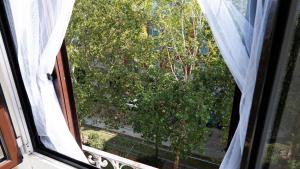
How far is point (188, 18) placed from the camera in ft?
14.4

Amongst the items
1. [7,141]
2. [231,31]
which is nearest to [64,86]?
[7,141]

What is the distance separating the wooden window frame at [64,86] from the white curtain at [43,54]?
57mm

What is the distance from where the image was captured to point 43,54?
1.21 metres

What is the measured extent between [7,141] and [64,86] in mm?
447

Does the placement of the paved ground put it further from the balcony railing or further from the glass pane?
the glass pane

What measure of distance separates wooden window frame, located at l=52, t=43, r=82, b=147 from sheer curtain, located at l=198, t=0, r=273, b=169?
93 cm

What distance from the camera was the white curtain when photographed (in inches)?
44.4

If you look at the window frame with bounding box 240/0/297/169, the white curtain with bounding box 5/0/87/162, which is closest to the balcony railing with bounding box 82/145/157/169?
the white curtain with bounding box 5/0/87/162

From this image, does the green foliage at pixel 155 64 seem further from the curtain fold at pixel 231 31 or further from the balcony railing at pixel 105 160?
the curtain fold at pixel 231 31

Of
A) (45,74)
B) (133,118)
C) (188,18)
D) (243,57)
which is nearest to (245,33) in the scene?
(243,57)

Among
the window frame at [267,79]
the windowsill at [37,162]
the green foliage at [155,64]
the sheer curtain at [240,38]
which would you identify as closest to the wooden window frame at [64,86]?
the windowsill at [37,162]

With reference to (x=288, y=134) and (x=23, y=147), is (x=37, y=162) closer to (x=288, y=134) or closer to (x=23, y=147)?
(x=23, y=147)

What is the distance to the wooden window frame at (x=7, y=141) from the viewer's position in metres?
1.30

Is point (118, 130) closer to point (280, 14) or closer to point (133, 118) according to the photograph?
point (133, 118)
